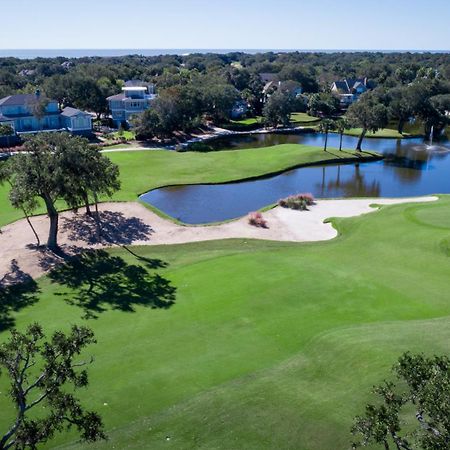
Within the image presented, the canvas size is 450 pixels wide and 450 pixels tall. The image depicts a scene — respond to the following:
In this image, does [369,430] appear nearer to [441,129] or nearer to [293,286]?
[293,286]

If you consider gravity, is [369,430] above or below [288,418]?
above

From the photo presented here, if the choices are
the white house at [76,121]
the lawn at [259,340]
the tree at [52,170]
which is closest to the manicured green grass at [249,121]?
the white house at [76,121]

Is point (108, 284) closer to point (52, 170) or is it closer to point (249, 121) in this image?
point (52, 170)

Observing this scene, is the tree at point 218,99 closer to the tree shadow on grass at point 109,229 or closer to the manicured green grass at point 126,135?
the manicured green grass at point 126,135

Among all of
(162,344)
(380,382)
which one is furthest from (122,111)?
(380,382)

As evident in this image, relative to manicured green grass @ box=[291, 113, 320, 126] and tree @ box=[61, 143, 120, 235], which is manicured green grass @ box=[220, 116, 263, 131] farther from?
tree @ box=[61, 143, 120, 235]

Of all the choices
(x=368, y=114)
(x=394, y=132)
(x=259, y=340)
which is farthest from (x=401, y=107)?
(x=259, y=340)
